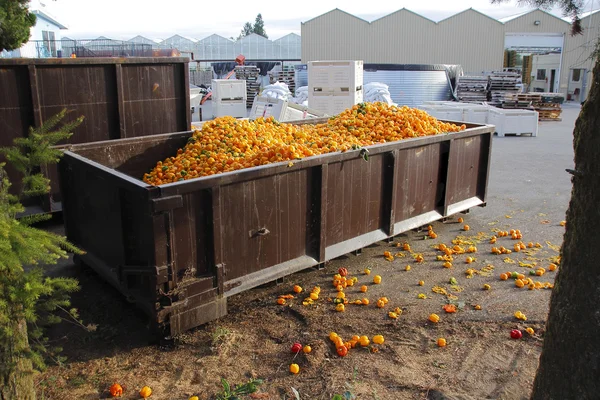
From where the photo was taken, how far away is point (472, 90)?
26.8 meters

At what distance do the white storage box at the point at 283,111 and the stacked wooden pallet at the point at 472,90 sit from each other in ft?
54.2

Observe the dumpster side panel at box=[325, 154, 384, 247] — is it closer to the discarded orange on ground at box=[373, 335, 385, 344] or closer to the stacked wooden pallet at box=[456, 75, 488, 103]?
the discarded orange on ground at box=[373, 335, 385, 344]

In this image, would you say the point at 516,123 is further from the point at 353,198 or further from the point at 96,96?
the point at 96,96

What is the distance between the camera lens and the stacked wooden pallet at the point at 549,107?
24688mm

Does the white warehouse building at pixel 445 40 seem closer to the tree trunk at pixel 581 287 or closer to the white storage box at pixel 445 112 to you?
the white storage box at pixel 445 112

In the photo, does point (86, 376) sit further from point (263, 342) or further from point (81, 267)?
point (81, 267)

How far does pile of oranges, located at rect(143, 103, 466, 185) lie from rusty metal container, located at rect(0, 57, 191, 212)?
1.55 metres

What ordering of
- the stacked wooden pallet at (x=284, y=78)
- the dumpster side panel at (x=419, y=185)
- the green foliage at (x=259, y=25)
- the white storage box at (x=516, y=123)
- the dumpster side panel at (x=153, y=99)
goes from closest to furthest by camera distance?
the dumpster side panel at (x=419, y=185) → the dumpster side panel at (x=153, y=99) → the white storage box at (x=516, y=123) → the stacked wooden pallet at (x=284, y=78) → the green foliage at (x=259, y=25)

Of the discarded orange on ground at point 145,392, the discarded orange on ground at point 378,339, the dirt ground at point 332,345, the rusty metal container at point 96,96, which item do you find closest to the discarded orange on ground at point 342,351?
the dirt ground at point 332,345

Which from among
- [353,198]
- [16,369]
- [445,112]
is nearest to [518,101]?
[445,112]

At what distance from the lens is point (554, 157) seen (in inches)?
549

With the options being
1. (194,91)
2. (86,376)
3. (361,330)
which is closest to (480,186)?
(361,330)

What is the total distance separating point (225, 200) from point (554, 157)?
1194 cm

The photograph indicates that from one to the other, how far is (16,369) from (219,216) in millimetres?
1966
